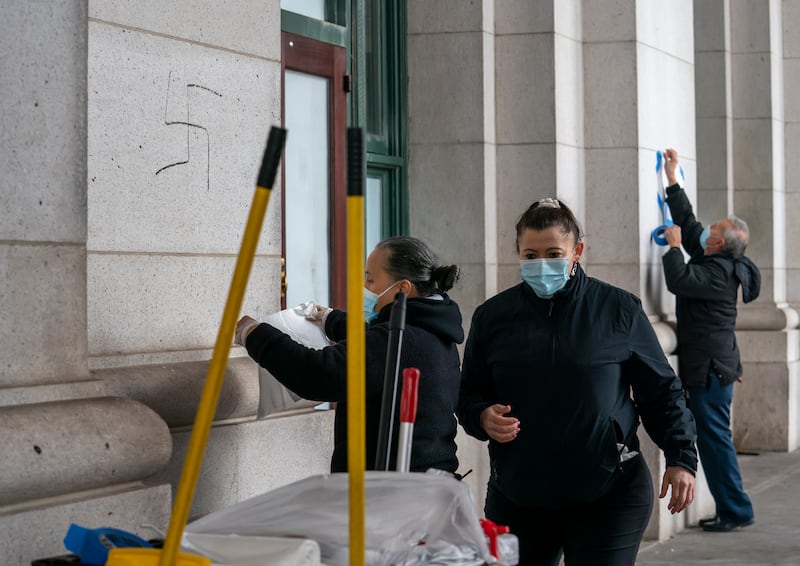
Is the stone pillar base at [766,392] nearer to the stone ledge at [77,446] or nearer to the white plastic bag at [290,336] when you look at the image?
the white plastic bag at [290,336]

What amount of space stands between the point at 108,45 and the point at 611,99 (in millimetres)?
5035

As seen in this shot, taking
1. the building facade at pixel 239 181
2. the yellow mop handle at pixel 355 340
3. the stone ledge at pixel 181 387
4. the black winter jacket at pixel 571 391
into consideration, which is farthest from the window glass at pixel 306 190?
the yellow mop handle at pixel 355 340

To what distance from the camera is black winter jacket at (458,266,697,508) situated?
15.4 ft

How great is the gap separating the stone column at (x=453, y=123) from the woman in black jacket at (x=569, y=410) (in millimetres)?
3727

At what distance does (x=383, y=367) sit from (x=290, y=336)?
0.47m

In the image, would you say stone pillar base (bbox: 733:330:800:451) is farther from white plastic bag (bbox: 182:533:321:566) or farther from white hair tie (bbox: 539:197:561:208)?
white plastic bag (bbox: 182:533:321:566)

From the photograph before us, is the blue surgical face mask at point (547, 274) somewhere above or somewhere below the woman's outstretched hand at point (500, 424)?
above

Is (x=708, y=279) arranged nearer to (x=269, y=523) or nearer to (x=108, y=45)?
(x=108, y=45)

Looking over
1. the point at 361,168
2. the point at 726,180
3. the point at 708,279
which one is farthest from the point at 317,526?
the point at 726,180

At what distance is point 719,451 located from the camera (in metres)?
9.63

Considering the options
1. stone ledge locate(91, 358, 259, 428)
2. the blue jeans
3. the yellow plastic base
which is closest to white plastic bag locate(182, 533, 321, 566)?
the yellow plastic base

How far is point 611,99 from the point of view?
30.3 feet

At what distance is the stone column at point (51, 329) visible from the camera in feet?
13.0

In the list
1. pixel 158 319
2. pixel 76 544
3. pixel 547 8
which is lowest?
pixel 76 544
